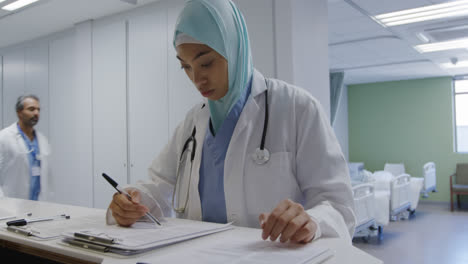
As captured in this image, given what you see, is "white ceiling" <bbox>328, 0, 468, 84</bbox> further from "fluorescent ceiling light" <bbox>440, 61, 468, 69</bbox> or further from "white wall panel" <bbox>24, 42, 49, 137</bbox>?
"white wall panel" <bbox>24, 42, 49, 137</bbox>

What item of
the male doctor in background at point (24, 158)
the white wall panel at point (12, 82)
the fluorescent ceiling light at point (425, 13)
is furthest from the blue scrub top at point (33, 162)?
the fluorescent ceiling light at point (425, 13)

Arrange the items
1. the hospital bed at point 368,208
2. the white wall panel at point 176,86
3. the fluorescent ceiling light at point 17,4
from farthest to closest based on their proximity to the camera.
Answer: the hospital bed at point 368,208 → the fluorescent ceiling light at point 17,4 → the white wall panel at point 176,86

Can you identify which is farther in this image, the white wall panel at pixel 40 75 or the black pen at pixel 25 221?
the white wall panel at pixel 40 75

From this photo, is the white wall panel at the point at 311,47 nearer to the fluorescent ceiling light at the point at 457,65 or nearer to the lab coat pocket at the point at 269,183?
the lab coat pocket at the point at 269,183

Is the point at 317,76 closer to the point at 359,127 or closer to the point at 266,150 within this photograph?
the point at 266,150

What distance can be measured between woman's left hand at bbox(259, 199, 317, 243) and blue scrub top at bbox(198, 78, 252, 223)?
0.40 m

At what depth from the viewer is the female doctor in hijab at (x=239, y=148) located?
1106 millimetres

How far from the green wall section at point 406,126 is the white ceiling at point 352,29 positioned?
109cm

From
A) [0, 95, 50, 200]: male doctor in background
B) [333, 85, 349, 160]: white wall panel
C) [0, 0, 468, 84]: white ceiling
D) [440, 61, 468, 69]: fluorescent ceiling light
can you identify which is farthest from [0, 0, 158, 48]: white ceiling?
[333, 85, 349, 160]: white wall panel

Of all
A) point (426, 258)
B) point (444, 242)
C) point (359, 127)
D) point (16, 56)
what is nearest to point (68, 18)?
point (16, 56)

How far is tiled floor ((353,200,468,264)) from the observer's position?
178 inches

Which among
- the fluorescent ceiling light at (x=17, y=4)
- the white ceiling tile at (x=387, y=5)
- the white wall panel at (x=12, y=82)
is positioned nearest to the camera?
the fluorescent ceiling light at (x=17, y=4)

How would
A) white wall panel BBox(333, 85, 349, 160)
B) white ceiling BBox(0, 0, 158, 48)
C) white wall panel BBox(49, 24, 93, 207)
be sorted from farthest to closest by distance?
white wall panel BBox(333, 85, 349, 160), white wall panel BBox(49, 24, 93, 207), white ceiling BBox(0, 0, 158, 48)

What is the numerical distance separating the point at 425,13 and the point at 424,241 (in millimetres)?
3030
